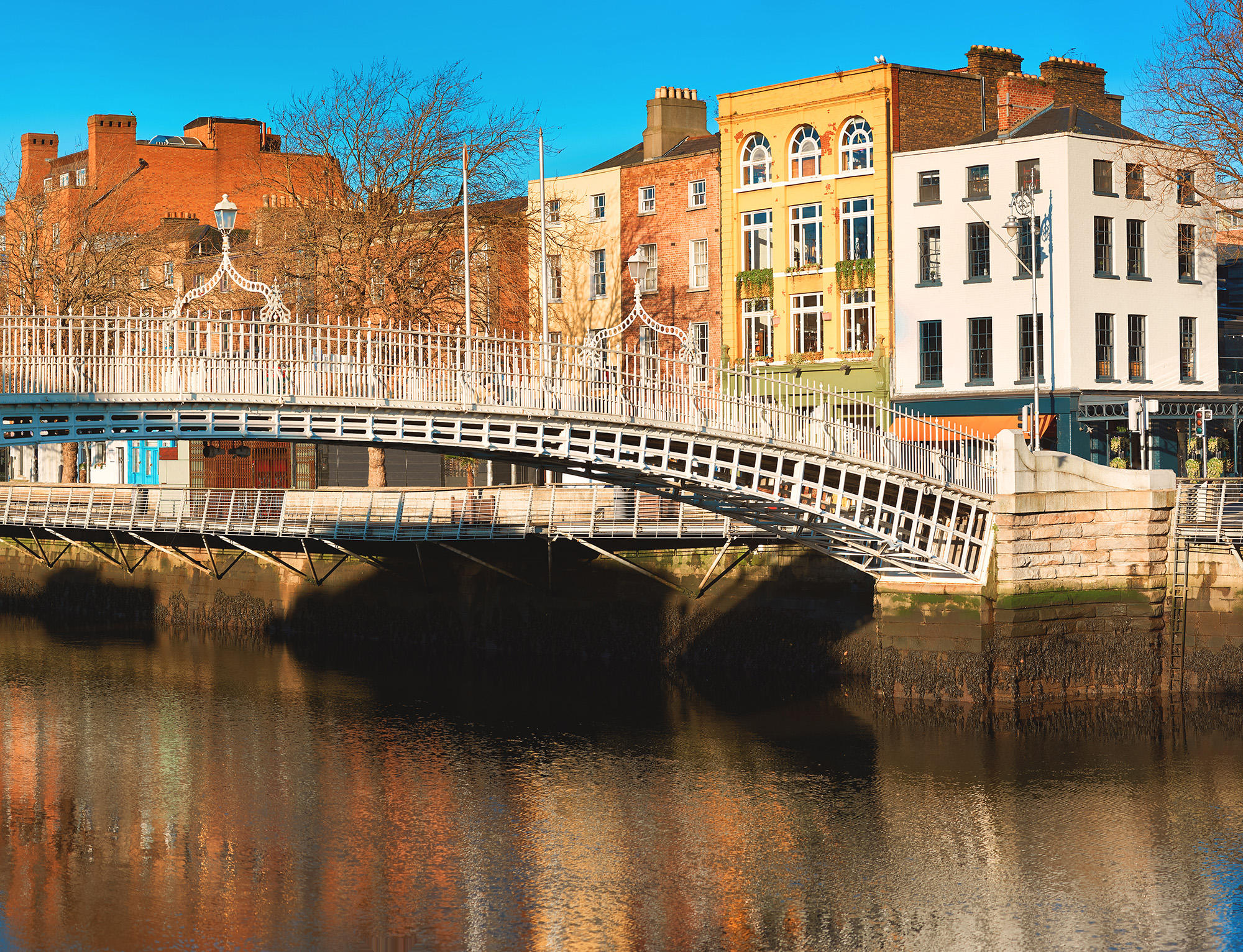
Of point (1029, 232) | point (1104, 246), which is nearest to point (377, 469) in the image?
point (1029, 232)

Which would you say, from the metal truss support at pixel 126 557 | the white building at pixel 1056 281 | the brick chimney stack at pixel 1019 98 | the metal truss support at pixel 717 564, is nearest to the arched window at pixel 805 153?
the white building at pixel 1056 281

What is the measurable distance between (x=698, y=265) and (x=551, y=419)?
76.6 feet

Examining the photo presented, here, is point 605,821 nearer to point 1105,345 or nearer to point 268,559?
point 268,559

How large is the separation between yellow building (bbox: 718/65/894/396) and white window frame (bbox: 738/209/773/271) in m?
0.04

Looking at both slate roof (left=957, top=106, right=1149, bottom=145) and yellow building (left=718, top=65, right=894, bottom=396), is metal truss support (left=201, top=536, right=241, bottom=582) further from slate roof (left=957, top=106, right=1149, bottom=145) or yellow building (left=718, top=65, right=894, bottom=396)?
slate roof (left=957, top=106, right=1149, bottom=145)

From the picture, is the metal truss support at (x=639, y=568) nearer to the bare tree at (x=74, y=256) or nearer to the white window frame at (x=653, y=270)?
the white window frame at (x=653, y=270)

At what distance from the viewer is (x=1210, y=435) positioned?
44.8m

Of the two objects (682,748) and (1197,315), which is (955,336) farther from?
(682,748)

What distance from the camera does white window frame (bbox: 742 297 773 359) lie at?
4788 centimetres

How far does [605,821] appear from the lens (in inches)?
936

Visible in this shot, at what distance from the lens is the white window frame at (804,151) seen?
4662cm

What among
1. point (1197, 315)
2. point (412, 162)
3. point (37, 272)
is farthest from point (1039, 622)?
point (37, 272)

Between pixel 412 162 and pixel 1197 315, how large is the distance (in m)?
22.4

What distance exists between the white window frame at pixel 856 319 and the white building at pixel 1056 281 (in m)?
0.98
